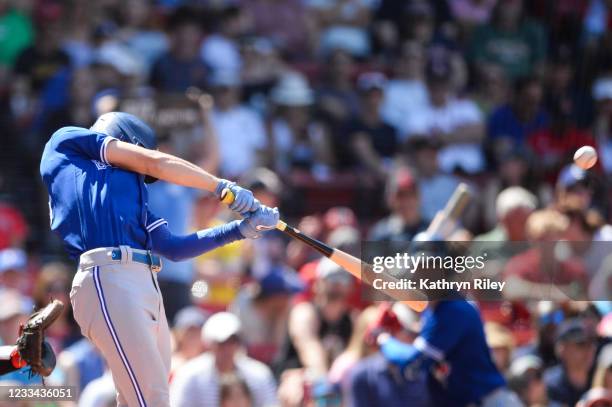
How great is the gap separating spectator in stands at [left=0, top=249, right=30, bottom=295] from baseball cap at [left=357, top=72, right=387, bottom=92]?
160 inches

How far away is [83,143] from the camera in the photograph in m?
5.73

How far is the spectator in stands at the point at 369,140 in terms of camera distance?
11.7 metres

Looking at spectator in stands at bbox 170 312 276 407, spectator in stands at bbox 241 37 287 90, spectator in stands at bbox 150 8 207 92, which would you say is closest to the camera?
spectator in stands at bbox 170 312 276 407

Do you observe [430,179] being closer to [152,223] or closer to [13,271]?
[13,271]

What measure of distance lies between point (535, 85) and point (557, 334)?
5099 mm

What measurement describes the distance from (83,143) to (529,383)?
3784mm

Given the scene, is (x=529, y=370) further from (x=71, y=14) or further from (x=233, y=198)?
(x=71, y=14)

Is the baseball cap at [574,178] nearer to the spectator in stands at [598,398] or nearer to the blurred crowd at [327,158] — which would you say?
the blurred crowd at [327,158]

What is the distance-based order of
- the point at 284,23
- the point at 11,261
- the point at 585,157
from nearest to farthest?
the point at 585,157 → the point at 11,261 → the point at 284,23

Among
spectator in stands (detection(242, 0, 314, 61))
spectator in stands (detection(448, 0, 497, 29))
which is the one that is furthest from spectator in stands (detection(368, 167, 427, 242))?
spectator in stands (detection(448, 0, 497, 29))

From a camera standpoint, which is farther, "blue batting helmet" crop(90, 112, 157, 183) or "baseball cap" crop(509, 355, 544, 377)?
"baseball cap" crop(509, 355, 544, 377)

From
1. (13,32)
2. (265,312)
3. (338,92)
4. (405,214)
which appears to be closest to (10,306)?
(265,312)

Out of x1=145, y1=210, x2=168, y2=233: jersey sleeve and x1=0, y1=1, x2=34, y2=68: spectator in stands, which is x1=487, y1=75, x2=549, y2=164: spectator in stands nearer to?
x1=0, y1=1, x2=34, y2=68: spectator in stands

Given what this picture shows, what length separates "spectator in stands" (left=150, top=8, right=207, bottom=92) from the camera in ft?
38.7
